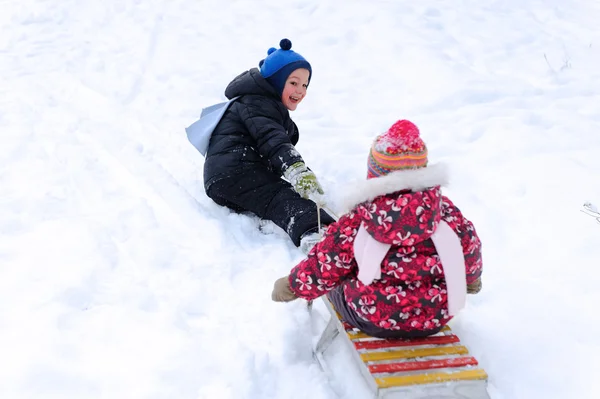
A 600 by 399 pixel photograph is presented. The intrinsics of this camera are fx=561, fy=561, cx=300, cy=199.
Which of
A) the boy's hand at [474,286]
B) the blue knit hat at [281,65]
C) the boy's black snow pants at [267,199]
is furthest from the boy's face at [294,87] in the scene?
the boy's hand at [474,286]

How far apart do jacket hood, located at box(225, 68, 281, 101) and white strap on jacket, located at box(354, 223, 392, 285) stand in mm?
1973

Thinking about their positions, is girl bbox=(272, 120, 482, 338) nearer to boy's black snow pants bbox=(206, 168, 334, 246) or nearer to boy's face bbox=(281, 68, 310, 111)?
boy's black snow pants bbox=(206, 168, 334, 246)

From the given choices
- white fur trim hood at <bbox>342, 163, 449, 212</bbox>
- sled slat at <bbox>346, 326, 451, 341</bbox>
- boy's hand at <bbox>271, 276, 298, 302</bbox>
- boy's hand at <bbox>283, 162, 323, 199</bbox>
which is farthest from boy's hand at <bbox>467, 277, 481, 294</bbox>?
boy's hand at <bbox>283, 162, 323, 199</bbox>

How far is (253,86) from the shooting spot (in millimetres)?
3752

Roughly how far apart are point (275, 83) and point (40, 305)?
2057 millimetres

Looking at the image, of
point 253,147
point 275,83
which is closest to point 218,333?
point 253,147

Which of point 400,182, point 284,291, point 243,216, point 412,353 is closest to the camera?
point 400,182

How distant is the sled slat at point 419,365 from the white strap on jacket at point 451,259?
246mm

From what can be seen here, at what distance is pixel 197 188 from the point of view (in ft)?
13.0

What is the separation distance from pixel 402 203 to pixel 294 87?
2.09m

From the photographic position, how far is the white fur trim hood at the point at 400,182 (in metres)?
1.87

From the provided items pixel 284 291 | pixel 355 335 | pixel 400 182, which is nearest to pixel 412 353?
pixel 355 335

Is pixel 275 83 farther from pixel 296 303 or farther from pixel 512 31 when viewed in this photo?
pixel 512 31

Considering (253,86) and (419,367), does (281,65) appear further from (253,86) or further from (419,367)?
(419,367)
